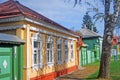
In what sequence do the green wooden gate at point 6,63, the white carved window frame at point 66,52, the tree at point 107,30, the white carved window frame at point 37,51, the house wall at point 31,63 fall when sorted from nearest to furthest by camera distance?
the green wooden gate at point 6,63 < the house wall at point 31,63 < the white carved window frame at point 37,51 < the tree at point 107,30 < the white carved window frame at point 66,52

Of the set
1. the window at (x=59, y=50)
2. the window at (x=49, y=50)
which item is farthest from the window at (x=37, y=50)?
the window at (x=59, y=50)

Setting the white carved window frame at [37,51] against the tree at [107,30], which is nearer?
the white carved window frame at [37,51]

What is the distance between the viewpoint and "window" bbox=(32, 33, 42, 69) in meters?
18.0

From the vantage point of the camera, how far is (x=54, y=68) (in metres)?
22.1

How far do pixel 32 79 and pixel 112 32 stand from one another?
639 cm

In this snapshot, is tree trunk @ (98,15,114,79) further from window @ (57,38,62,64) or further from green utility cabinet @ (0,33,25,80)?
green utility cabinet @ (0,33,25,80)

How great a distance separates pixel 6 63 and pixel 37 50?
4.54m

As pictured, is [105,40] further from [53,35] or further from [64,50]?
[64,50]

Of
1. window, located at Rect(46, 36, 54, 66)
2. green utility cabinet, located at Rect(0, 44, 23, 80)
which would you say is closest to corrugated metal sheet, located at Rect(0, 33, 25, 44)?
green utility cabinet, located at Rect(0, 44, 23, 80)

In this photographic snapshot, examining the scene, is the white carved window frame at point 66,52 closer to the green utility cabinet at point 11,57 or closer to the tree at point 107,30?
the tree at point 107,30

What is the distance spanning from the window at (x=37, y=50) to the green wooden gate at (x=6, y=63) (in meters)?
3.23

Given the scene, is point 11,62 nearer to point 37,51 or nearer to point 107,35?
point 37,51

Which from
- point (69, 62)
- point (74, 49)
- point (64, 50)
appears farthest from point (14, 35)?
point (74, 49)

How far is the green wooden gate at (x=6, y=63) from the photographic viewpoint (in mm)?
13898
